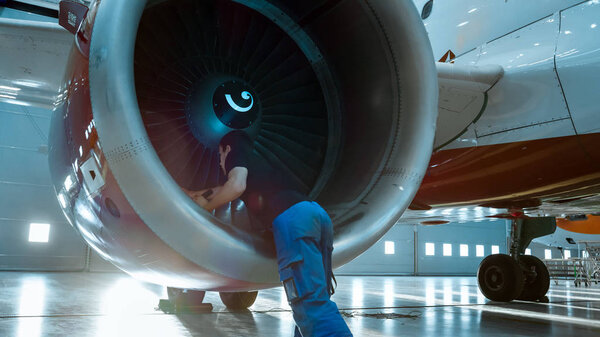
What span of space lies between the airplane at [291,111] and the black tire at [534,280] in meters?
3.47

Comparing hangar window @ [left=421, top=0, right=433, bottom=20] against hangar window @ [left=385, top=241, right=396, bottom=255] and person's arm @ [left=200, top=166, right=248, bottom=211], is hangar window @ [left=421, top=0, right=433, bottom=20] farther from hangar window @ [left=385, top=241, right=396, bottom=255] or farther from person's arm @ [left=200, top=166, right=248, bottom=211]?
hangar window @ [left=385, top=241, right=396, bottom=255]

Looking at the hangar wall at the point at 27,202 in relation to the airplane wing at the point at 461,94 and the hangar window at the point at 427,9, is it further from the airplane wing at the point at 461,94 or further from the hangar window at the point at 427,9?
the airplane wing at the point at 461,94

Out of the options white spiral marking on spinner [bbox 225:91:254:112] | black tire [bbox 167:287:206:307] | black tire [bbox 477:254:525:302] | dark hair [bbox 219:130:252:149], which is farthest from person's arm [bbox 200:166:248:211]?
black tire [bbox 477:254:525:302]

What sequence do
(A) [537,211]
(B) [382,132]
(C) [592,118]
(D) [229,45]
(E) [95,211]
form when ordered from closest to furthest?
(E) [95,211]
(B) [382,132]
(D) [229,45]
(C) [592,118]
(A) [537,211]

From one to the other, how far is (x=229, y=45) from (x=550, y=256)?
29.0 metres

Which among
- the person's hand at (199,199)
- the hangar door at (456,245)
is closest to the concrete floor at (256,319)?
the person's hand at (199,199)

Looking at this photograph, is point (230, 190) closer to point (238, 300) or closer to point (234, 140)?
point (234, 140)

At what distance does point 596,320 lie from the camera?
16.9 ft

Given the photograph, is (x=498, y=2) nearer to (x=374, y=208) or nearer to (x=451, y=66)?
(x=451, y=66)

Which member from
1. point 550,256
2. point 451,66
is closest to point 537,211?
point 451,66

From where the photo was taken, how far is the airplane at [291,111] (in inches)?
60.7

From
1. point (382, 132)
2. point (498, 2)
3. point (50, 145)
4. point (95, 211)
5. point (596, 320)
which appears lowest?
point (596, 320)

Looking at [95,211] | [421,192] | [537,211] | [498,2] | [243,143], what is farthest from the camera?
[537,211]

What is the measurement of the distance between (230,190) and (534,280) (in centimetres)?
678
